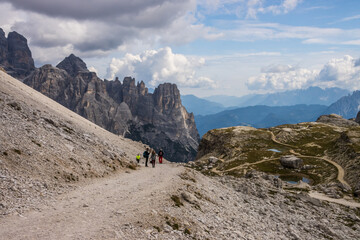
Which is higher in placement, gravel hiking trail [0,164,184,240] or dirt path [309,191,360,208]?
gravel hiking trail [0,164,184,240]

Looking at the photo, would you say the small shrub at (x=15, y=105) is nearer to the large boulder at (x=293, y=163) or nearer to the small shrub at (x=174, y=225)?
the small shrub at (x=174, y=225)

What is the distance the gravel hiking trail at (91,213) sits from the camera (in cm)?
1526

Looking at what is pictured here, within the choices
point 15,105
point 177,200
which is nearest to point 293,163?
point 177,200

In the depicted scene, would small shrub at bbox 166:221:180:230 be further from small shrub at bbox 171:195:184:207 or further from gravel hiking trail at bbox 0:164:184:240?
small shrub at bbox 171:195:184:207

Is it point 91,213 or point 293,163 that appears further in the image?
point 293,163

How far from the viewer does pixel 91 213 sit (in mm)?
18969

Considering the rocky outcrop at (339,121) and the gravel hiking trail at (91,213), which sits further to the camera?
the rocky outcrop at (339,121)

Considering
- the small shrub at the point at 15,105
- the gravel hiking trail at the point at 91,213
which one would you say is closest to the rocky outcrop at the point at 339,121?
the gravel hiking trail at the point at 91,213

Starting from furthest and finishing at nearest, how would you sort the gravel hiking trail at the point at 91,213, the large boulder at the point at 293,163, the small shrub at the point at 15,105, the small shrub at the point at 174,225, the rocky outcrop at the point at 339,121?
1. the rocky outcrop at the point at 339,121
2. the large boulder at the point at 293,163
3. the small shrub at the point at 15,105
4. the small shrub at the point at 174,225
5. the gravel hiking trail at the point at 91,213

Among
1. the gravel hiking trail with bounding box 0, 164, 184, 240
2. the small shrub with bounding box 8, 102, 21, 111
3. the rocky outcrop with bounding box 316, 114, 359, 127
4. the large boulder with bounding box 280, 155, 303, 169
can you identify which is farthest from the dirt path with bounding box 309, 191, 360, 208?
the rocky outcrop with bounding box 316, 114, 359, 127

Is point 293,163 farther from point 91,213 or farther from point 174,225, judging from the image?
point 91,213

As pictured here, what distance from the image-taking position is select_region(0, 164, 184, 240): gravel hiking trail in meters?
15.3

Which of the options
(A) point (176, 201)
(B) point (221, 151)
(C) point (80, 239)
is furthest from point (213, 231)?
(B) point (221, 151)

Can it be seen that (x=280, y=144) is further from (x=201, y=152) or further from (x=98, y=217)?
(x=98, y=217)
